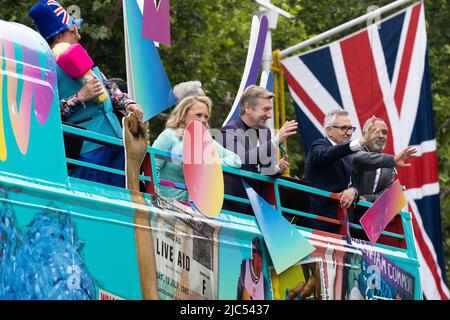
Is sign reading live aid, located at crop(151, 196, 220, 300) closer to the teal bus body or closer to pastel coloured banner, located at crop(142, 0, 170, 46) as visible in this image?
Answer: the teal bus body

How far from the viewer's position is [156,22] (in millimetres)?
9312

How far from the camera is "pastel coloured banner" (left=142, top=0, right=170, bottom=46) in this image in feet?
30.1

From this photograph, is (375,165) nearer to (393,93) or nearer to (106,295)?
(106,295)

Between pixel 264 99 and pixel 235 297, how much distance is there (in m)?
1.83

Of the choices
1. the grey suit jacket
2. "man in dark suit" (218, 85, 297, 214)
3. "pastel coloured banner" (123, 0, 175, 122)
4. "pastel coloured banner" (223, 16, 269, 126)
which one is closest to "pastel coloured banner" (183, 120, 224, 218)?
"man in dark suit" (218, 85, 297, 214)

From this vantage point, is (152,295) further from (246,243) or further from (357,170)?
(357,170)

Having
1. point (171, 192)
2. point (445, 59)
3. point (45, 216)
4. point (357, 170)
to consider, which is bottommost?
point (45, 216)

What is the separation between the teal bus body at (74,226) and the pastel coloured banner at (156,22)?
5.73 feet

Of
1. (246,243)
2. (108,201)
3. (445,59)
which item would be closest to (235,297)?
(246,243)

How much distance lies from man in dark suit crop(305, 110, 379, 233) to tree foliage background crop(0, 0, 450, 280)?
19.7ft

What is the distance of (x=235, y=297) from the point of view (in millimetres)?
7648

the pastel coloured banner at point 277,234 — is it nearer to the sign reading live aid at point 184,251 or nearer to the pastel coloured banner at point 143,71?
the sign reading live aid at point 184,251

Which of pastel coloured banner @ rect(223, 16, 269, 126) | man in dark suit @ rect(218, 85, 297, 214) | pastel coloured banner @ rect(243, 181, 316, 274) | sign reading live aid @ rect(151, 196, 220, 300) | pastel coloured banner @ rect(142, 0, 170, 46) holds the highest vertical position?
pastel coloured banner @ rect(223, 16, 269, 126)

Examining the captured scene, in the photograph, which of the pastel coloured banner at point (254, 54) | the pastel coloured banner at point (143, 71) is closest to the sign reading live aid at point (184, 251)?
the pastel coloured banner at point (143, 71)
